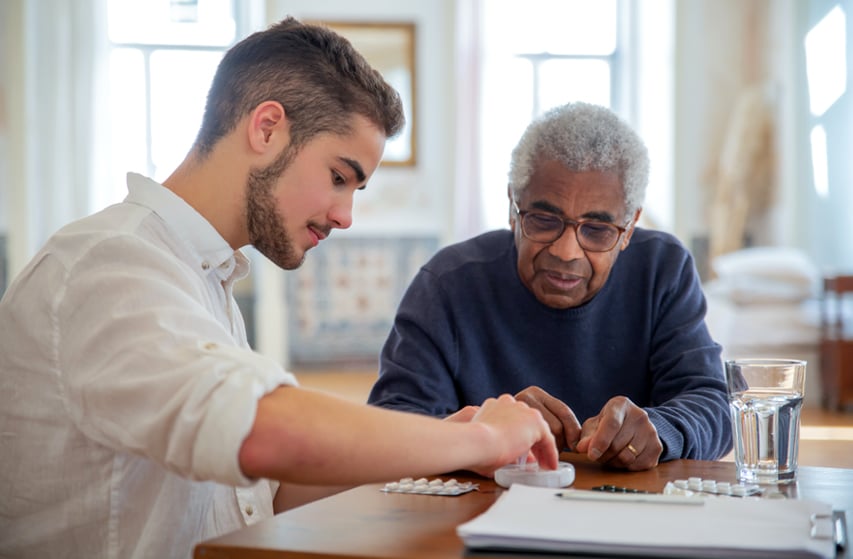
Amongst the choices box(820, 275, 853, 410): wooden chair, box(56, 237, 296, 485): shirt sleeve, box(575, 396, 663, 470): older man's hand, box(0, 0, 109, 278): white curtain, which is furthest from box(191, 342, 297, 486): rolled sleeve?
box(0, 0, 109, 278): white curtain

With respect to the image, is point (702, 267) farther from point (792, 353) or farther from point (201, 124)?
point (201, 124)

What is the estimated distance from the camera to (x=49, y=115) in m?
6.85

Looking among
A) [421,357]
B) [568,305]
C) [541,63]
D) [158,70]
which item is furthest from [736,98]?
[421,357]

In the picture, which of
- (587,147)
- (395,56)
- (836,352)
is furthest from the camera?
(395,56)

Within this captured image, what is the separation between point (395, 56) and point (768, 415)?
20.0 ft

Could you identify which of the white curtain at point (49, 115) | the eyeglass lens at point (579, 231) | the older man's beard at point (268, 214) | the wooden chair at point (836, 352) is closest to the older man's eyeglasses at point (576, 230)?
the eyeglass lens at point (579, 231)

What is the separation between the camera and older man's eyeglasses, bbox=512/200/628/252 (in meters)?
1.76

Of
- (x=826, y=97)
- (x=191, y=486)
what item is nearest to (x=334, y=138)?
(x=191, y=486)

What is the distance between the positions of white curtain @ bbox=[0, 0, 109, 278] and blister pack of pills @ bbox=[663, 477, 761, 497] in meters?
6.17

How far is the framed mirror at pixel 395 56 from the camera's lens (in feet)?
22.9

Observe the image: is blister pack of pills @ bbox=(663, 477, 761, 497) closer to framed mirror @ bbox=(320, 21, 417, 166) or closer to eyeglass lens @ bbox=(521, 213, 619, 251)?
eyeglass lens @ bbox=(521, 213, 619, 251)

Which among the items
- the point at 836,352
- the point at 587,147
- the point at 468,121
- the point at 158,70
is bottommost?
the point at 836,352

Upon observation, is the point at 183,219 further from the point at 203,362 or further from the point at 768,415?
the point at 768,415

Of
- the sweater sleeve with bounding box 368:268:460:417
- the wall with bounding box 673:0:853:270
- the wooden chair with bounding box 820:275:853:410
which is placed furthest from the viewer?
the wall with bounding box 673:0:853:270
